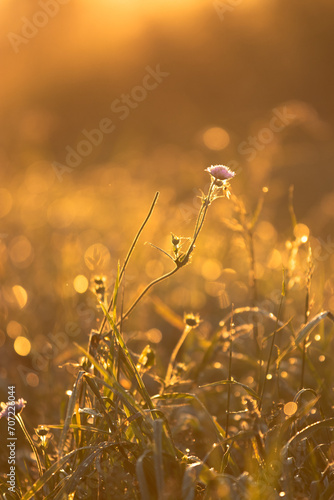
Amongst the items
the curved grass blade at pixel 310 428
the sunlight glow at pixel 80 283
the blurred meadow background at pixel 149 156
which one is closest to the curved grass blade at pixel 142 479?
the curved grass blade at pixel 310 428

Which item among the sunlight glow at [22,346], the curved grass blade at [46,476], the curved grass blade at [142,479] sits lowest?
the sunlight glow at [22,346]

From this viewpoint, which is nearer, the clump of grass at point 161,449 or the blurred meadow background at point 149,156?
the clump of grass at point 161,449

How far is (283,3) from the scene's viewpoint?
6730 millimetres

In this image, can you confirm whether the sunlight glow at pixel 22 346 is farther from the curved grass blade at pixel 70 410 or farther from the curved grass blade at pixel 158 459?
the curved grass blade at pixel 158 459

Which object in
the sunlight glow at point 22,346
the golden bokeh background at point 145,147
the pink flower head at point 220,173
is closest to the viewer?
the pink flower head at point 220,173

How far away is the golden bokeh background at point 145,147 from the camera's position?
2.88 m

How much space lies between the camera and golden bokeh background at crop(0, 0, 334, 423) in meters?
2.88

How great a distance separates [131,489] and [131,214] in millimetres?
2982

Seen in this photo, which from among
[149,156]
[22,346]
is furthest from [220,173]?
[149,156]

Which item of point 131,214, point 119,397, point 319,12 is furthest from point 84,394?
point 319,12

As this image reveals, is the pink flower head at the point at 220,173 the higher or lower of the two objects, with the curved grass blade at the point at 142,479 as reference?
higher

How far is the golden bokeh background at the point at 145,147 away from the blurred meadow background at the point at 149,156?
0.05ft

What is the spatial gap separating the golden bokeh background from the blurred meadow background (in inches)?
0.7

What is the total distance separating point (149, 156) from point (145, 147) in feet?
2.58
